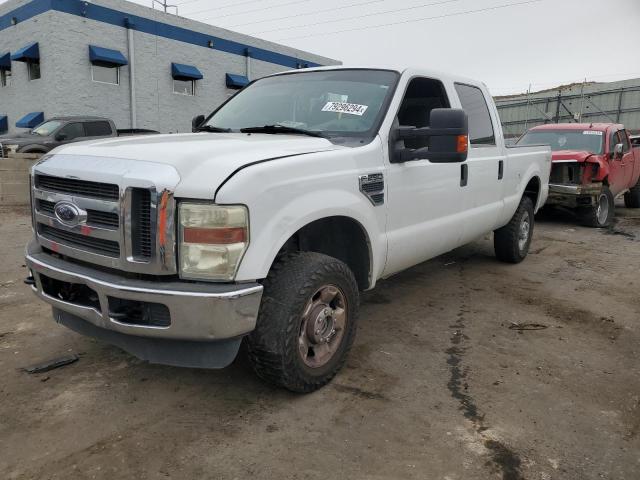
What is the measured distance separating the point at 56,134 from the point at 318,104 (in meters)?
10.9

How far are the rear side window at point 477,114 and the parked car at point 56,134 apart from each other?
873 centimetres

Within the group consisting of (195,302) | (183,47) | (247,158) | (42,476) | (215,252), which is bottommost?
(42,476)

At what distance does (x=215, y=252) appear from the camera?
2416 millimetres

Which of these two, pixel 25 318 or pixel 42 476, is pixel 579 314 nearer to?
Answer: pixel 42 476

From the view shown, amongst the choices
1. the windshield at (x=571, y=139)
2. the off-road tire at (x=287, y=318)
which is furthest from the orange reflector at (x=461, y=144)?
the windshield at (x=571, y=139)

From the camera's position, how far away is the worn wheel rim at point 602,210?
9148mm

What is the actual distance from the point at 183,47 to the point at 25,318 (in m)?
18.6

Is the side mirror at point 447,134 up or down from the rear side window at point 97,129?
down

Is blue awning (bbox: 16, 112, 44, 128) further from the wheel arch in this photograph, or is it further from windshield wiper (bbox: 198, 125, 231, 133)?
the wheel arch

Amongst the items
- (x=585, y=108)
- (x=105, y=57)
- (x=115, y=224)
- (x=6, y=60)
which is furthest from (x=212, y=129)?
(x=585, y=108)

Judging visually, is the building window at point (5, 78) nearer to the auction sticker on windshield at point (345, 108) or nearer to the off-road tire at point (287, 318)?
the auction sticker on windshield at point (345, 108)

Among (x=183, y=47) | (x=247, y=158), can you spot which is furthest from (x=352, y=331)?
(x=183, y=47)

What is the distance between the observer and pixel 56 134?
12.5 m

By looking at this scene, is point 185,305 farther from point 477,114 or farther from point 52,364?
point 477,114
